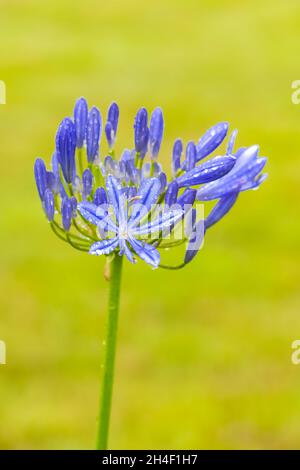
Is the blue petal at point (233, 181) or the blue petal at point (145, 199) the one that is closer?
the blue petal at point (145, 199)

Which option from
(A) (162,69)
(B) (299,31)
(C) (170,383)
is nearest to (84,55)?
(A) (162,69)

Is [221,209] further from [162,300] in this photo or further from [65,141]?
[162,300]

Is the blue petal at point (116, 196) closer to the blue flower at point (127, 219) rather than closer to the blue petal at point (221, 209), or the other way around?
the blue flower at point (127, 219)

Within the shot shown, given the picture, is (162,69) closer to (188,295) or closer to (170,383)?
(188,295)

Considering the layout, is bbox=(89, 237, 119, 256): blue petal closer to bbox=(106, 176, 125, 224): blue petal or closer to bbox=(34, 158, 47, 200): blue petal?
bbox=(106, 176, 125, 224): blue petal

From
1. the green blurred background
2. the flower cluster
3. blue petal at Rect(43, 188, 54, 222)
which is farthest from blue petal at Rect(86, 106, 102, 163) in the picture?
the green blurred background

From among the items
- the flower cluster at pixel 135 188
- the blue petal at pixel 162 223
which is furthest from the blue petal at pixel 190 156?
the blue petal at pixel 162 223

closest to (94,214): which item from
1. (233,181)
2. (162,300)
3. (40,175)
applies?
(40,175)

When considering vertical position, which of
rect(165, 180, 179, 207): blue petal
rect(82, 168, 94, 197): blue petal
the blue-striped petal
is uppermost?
the blue-striped petal
